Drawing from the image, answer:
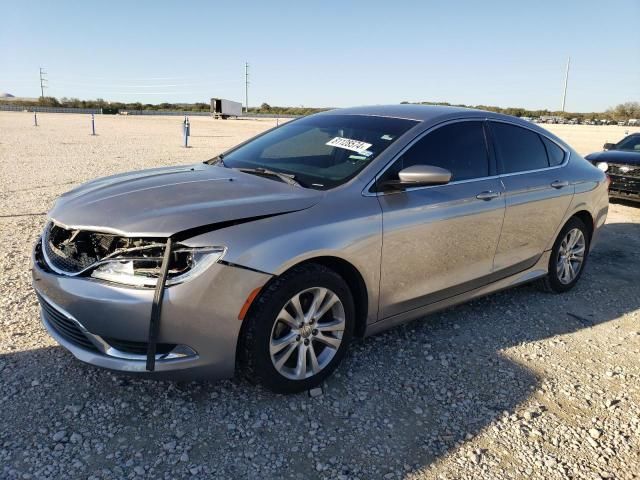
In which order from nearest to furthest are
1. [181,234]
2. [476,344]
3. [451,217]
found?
[181,234] → [451,217] → [476,344]

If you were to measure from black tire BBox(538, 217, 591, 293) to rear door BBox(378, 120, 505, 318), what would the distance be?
1135mm

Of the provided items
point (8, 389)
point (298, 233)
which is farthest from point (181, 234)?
point (8, 389)

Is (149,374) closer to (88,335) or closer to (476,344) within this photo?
(88,335)

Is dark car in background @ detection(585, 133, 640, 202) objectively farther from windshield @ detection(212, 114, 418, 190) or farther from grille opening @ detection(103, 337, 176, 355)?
grille opening @ detection(103, 337, 176, 355)

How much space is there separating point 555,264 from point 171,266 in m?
3.80

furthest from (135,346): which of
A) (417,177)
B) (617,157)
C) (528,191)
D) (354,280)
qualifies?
(617,157)

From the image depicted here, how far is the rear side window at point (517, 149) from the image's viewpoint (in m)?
4.25

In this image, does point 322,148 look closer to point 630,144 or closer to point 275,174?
point 275,174

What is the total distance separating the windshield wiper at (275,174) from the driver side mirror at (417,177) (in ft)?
1.89

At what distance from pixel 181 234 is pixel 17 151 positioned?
1701cm

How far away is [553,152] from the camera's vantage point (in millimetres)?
4840

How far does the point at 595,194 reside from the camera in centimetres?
514

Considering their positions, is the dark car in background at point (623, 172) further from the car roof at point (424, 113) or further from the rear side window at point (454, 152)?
the rear side window at point (454, 152)

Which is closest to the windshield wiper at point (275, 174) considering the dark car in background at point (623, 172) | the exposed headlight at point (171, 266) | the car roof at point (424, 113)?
the exposed headlight at point (171, 266)
